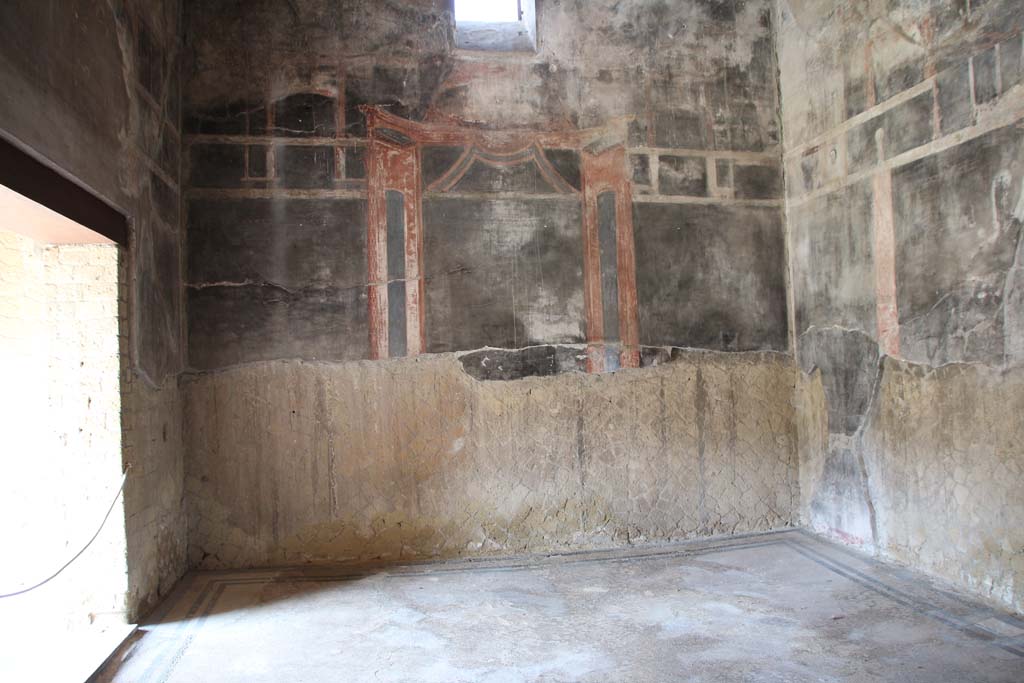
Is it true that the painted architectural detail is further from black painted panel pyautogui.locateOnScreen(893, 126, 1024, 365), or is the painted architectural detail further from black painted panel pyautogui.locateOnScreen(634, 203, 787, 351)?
black painted panel pyautogui.locateOnScreen(893, 126, 1024, 365)

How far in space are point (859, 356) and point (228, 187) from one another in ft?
13.2

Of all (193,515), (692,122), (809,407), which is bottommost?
(193,515)

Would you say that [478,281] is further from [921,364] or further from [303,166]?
[921,364]

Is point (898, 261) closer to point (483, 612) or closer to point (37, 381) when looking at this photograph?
point (483, 612)

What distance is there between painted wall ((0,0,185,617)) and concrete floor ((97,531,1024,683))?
0.53 meters

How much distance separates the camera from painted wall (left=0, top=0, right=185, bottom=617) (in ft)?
8.23

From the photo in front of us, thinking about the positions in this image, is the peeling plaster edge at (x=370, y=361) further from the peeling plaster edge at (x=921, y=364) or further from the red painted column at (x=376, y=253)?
the peeling plaster edge at (x=921, y=364)

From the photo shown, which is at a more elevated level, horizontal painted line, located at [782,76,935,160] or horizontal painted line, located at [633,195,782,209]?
horizontal painted line, located at [782,76,935,160]

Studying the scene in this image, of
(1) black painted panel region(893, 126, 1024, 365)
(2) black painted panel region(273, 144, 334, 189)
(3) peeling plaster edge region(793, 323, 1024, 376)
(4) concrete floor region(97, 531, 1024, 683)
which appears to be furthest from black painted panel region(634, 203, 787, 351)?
(2) black painted panel region(273, 144, 334, 189)

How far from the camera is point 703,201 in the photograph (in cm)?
473

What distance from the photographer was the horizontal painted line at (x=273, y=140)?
420cm

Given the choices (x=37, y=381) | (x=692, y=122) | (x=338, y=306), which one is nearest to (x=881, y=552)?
(x=692, y=122)

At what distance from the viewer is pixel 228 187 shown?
4.22 metres

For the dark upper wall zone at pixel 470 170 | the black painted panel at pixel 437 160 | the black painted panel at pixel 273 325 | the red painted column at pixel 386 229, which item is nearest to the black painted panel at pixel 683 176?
the dark upper wall zone at pixel 470 170
